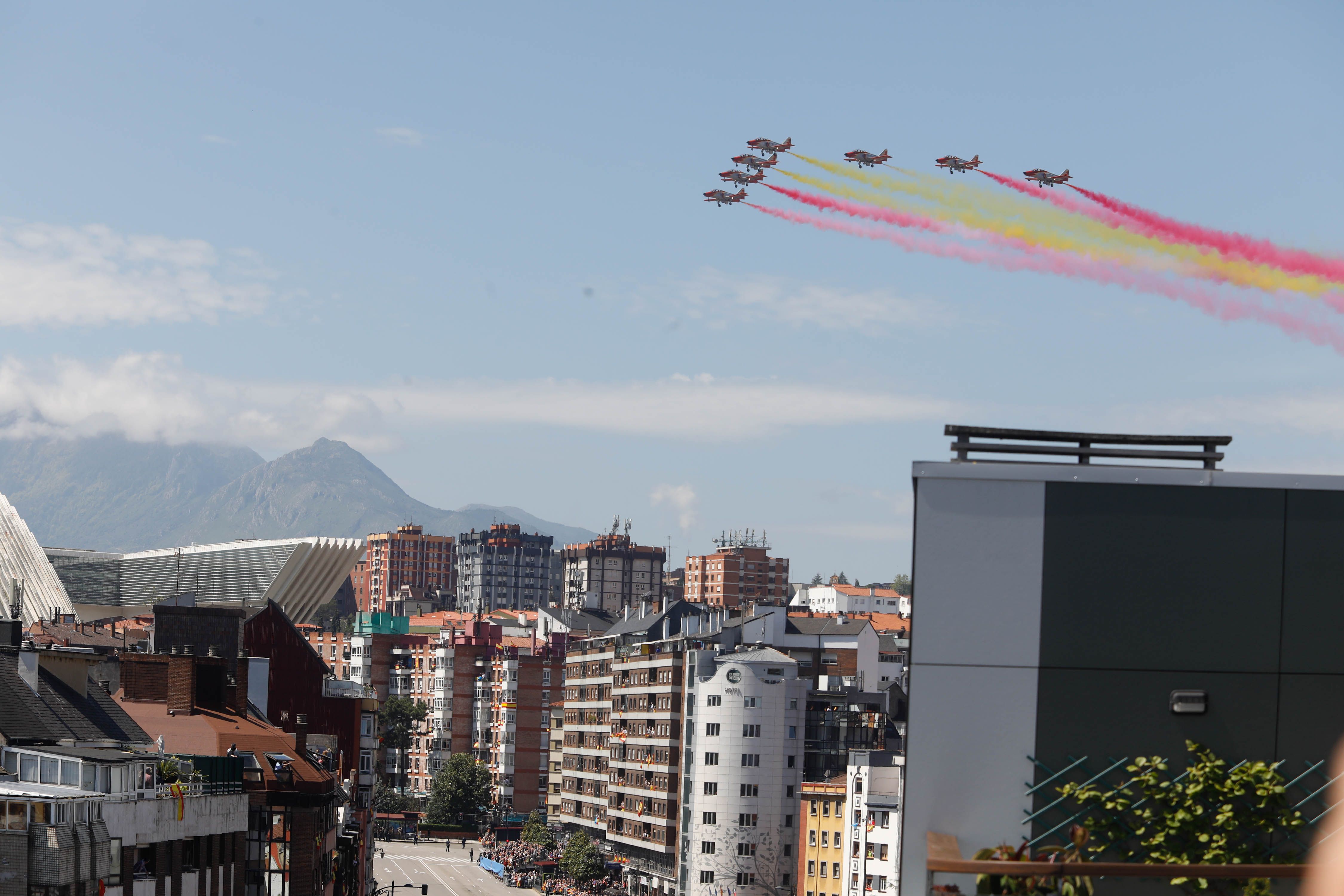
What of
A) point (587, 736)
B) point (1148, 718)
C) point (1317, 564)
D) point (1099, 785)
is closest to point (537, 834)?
point (587, 736)

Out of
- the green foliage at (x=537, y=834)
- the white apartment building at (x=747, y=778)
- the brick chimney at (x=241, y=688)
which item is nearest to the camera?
the brick chimney at (x=241, y=688)

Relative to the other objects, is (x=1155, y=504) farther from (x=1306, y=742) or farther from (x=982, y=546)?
(x=1306, y=742)

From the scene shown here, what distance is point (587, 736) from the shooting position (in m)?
147

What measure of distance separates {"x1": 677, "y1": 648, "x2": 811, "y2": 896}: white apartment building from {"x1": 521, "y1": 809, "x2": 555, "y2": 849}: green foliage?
32.8 meters

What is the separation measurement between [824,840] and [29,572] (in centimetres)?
10893

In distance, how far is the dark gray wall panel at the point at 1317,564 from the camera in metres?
16.9

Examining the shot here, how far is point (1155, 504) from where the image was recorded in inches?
669

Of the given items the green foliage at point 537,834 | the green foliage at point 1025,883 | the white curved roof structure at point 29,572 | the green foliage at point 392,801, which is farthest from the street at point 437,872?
the green foliage at point 1025,883

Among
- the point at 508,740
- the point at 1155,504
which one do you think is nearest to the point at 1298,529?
the point at 1155,504

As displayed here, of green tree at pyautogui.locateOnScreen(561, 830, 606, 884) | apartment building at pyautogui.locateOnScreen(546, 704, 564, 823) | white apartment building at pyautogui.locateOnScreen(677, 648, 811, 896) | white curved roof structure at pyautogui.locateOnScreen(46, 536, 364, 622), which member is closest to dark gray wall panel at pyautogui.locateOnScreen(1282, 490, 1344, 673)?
white apartment building at pyautogui.locateOnScreen(677, 648, 811, 896)

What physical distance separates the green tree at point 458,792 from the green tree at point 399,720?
1173 cm

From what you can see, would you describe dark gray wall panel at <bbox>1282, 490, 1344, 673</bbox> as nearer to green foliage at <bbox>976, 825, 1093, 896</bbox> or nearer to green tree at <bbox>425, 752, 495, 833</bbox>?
green foliage at <bbox>976, 825, 1093, 896</bbox>

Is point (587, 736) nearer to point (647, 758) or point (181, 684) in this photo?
point (647, 758)

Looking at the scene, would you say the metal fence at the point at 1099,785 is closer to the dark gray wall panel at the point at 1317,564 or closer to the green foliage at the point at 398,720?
the dark gray wall panel at the point at 1317,564
